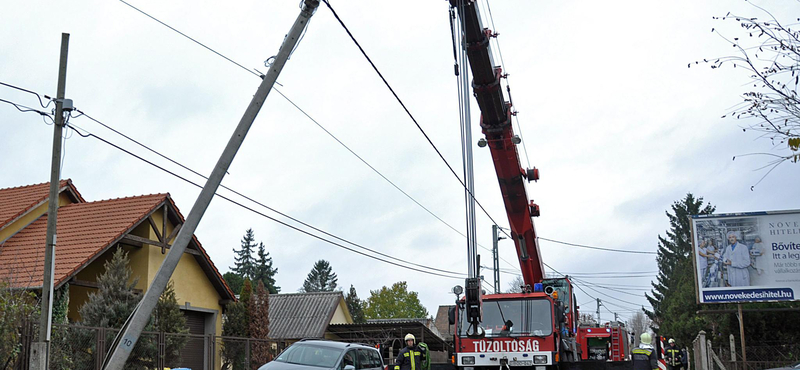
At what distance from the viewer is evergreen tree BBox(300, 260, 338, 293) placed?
11019cm

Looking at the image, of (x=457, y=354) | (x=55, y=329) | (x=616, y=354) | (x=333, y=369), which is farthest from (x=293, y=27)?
(x=616, y=354)

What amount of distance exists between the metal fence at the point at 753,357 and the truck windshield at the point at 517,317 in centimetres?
1274

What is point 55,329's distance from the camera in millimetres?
15375

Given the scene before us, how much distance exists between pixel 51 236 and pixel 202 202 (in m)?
2.54

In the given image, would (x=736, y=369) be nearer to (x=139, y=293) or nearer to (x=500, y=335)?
(x=500, y=335)

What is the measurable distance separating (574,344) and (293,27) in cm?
882

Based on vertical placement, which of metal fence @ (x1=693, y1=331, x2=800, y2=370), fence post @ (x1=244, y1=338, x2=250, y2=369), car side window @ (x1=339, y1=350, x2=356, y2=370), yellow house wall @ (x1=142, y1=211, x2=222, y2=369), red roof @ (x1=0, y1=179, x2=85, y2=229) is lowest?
metal fence @ (x1=693, y1=331, x2=800, y2=370)

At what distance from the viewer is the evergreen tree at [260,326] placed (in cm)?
2492

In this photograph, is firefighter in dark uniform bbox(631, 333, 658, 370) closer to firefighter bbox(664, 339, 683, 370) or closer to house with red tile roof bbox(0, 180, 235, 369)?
firefighter bbox(664, 339, 683, 370)

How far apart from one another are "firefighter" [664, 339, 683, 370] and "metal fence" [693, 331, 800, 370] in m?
3.48

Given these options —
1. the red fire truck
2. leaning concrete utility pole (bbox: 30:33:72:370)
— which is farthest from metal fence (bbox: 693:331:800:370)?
leaning concrete utility pole (bbox: 30:33:72:370)

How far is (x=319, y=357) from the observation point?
43.2 ft

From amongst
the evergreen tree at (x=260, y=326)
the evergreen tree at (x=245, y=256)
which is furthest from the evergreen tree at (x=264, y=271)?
the evergreen tree at (x=260, y=326)

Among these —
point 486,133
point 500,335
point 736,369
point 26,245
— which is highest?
point 486,133
